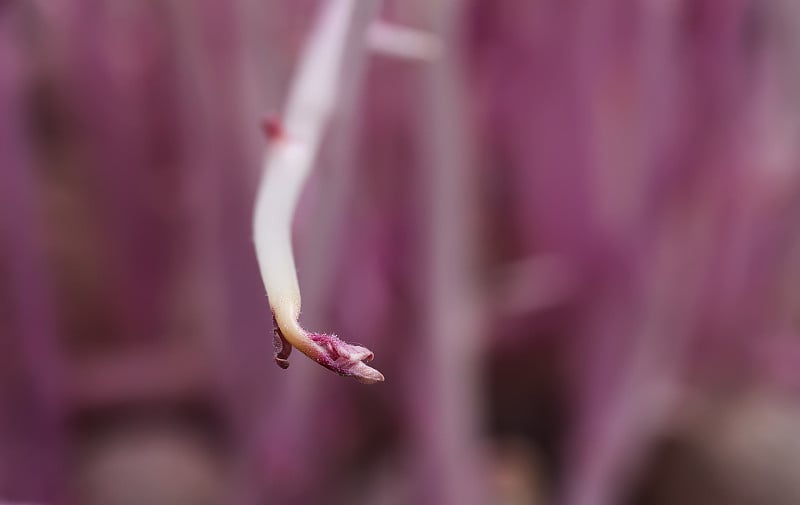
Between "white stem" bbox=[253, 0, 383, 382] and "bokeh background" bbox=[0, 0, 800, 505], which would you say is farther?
"bokeh background" bbox=[0, 0, 800, 505]

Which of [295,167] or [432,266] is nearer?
[295,167]

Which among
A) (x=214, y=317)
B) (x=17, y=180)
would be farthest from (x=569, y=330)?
(x=17, y=180)

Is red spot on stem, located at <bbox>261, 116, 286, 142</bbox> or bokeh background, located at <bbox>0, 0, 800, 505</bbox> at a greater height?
red spot on stem, located at <bbox>261, 116, 286, 142</bbox>

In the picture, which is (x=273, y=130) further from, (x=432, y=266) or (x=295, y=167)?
(x=432, y=266)

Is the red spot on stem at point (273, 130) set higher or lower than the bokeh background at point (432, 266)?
higher

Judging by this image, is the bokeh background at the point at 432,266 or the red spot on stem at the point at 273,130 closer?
the red spot on stem at the point at 273,130

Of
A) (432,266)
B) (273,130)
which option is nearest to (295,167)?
(273,130)

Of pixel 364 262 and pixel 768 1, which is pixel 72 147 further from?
pixel 768 1

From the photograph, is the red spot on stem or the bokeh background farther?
the bokeh background
